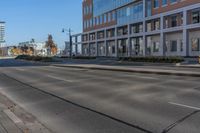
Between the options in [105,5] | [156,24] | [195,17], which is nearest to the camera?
[195,17]

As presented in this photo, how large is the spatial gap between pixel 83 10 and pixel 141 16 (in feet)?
137

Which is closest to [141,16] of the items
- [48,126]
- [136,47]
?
[136,47]

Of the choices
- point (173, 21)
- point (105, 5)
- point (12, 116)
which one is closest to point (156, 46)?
point (173, 21)

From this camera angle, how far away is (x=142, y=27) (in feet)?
227

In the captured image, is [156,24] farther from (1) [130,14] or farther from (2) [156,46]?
(1) [130,14]

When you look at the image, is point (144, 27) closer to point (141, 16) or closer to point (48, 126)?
point (141, 16)

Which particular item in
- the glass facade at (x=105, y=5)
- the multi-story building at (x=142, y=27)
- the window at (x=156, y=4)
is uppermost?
the glass facade at (x=105, y=5)

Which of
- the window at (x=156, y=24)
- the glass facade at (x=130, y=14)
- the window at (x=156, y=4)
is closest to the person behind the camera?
the window at (x=156, y=4)

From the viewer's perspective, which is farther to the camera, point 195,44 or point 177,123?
point 195,44

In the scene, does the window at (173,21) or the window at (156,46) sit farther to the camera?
the window at (156,46)

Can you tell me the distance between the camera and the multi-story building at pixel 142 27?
175 ft

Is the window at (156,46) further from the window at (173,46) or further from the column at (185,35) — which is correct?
the column at (185,35)

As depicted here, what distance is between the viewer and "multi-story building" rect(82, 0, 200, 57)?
5341 cm

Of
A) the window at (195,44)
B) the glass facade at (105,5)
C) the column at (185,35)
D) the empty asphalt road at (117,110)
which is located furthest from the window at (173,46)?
the empty asphalt road at (117,110)
